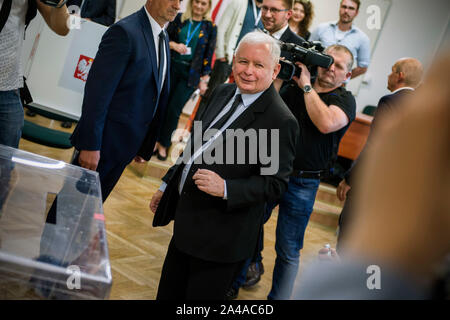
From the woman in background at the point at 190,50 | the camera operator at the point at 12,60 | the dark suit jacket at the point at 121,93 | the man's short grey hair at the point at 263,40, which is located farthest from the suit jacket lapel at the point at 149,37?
the woman in background at the point at 190,50

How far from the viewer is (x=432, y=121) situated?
51 cm

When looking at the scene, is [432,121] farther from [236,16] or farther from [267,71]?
[236,16]

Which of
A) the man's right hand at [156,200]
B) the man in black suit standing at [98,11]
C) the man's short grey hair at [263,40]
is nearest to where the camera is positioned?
the man's short grey hair at [263,40]

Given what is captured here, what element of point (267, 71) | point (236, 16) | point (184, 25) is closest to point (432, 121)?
point (267, 71)

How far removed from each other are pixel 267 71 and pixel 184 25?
2651mm

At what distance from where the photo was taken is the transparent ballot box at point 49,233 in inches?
32.0

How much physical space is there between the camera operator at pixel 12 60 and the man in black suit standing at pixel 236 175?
667 mm

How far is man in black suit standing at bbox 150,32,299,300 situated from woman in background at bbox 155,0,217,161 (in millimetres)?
2523

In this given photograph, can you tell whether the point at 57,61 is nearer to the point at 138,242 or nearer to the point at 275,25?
the point at 138,242

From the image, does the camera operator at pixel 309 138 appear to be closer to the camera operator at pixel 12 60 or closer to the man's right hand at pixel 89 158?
the man's right hand at pixel 89 158

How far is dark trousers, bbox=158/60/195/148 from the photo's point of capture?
426cm

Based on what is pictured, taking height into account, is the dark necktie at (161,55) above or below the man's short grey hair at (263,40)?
below

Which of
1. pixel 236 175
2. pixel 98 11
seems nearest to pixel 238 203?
pixel 236 175

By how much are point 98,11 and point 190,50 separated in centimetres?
88
